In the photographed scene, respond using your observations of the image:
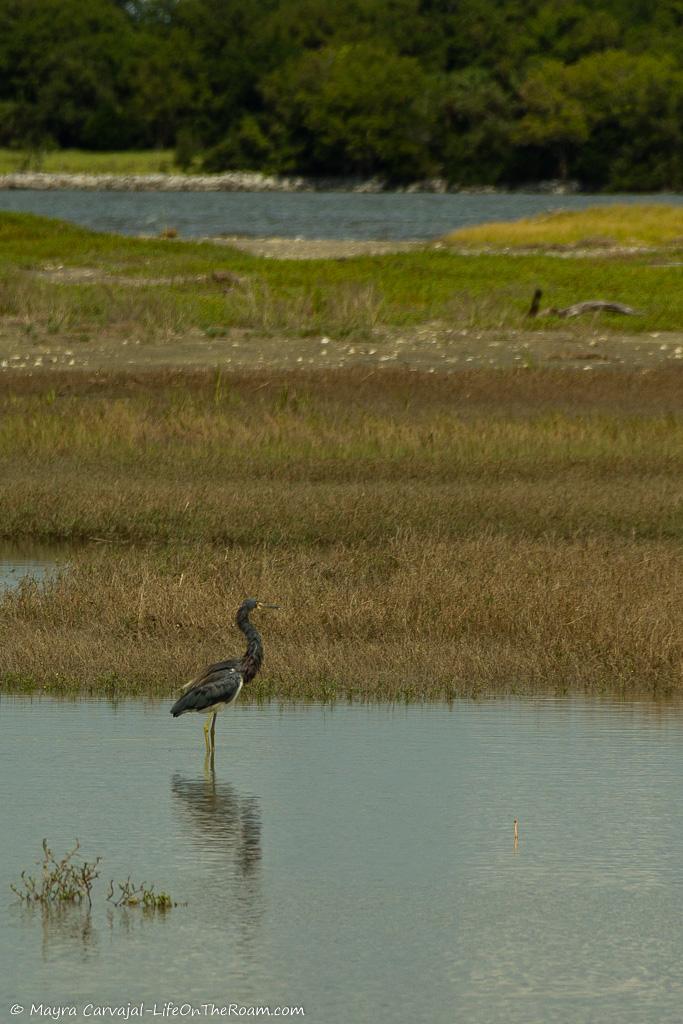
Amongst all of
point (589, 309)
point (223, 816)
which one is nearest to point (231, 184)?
point (589, 309)

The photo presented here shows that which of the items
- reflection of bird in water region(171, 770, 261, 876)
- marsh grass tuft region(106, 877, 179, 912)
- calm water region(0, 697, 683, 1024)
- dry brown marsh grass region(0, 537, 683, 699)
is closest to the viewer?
calm water region(0, 697, 683, 1024)

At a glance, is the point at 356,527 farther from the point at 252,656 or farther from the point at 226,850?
the point at 226,850

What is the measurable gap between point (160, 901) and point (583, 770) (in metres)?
3.39

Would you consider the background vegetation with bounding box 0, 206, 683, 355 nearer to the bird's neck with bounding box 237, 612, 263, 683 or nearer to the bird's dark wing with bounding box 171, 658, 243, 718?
the bird's neck with bounding box 237, 612, 263, 683

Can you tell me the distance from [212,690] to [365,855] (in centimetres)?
184

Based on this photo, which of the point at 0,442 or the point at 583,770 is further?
the point at 0,442

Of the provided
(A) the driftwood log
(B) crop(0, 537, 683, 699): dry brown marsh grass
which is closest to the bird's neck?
(B) crop(0, 537, 683, 699): dry brown marsh grass

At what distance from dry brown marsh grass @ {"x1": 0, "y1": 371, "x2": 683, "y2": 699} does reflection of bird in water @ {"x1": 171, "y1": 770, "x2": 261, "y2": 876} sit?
229 centimetres

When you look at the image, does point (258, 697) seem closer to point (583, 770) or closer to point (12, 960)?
point (583, 770)

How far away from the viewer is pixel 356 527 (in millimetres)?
20281

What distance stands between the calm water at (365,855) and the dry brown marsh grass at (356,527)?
86cm

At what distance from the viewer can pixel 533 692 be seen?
553 inches

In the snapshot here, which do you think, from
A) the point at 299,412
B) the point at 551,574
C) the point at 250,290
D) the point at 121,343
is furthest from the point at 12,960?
the point at 250,290

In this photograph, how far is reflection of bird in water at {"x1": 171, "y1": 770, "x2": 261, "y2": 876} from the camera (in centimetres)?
1045
